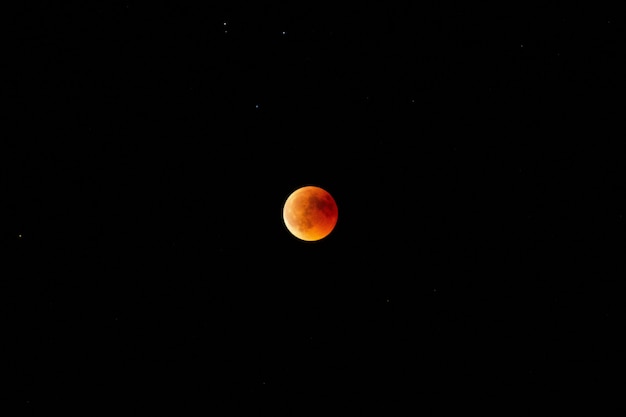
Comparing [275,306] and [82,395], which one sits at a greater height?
[275,306]

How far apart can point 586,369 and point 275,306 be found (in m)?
3.96

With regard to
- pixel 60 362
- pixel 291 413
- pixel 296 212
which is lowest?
pixel 291 413

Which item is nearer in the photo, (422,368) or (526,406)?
(526,406)

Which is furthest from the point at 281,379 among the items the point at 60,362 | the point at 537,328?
the point at 537,328

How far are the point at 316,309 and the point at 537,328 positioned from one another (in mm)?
2867

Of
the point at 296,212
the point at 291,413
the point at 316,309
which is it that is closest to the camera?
the point at 296,212

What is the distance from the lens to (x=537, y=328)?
21.6 feet

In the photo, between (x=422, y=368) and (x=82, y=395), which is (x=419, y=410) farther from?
(x=82, y=395)

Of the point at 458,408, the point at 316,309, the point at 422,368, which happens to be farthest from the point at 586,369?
the point at 316,309

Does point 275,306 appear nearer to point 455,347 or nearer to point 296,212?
point 455,347

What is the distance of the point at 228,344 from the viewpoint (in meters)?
7.27

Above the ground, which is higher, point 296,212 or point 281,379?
point 296,212

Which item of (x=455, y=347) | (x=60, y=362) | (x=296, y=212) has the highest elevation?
(x=296, y=212)

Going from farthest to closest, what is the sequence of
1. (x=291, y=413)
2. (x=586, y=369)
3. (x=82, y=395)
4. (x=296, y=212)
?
1. (x=291, y=413)
2. (x=82, y=395)
3. (x=586, y=369)
4. (x=296, y=212)
